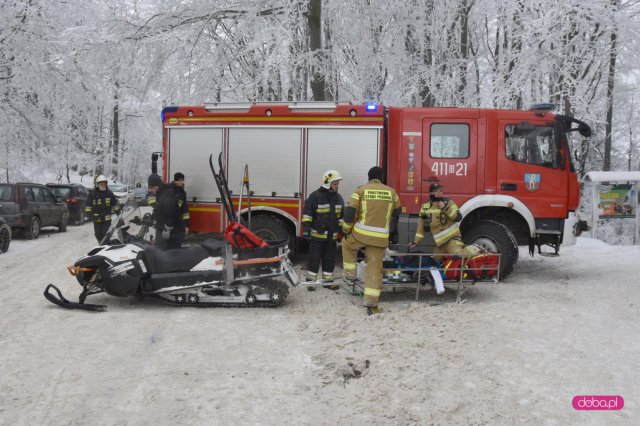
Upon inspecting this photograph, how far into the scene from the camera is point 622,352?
4840mm

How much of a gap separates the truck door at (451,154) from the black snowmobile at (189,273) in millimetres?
3140

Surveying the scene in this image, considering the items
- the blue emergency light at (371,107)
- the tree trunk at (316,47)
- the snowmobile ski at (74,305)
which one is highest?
the tree trunk at (316,47)

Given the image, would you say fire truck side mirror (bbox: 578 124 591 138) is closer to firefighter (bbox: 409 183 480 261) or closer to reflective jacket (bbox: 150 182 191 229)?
firefighter (bbox: 409 183 480 261)

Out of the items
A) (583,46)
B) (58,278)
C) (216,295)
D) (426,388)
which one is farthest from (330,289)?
(583,46)

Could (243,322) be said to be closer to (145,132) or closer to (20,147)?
(20,147)

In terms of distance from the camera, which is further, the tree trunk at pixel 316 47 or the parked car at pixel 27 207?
the parked car at pixel 27 207

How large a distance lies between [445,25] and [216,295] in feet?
36.9

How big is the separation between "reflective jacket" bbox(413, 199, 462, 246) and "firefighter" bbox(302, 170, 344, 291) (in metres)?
1.21

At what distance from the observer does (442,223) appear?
7.59 meters

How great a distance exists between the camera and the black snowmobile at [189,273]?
6.44 meters

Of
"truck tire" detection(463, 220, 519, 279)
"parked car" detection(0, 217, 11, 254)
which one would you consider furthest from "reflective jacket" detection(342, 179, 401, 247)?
"parked car" detection(0, 217, 11, 254)

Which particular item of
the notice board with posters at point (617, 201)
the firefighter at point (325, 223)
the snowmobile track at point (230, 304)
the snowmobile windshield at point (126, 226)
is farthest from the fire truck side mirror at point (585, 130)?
the snowmobile windshield at point (126, 226)

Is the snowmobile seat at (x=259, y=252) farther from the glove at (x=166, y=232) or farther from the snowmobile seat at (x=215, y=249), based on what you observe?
the glove at (x=166, y=232)

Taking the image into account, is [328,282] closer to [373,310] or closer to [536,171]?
[373,310]
